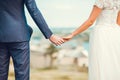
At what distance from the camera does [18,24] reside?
2281mm

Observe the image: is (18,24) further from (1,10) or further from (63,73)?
(63,73)

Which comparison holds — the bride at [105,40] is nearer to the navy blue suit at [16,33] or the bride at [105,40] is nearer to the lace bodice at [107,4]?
the lace bodice at [107,4]

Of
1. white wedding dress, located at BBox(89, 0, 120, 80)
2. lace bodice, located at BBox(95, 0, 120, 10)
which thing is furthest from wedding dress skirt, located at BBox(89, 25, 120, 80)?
lace bodice, located at BBox(95, 0, 120, 10)

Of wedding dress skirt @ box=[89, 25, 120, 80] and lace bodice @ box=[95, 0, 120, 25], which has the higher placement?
lace bodice @ box=[95, 0, 120, 25]

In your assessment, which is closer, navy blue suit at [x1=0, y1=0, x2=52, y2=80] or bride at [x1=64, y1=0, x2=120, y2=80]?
navy blue suit at [x1=0, y1=0, x2=52, y2=80]

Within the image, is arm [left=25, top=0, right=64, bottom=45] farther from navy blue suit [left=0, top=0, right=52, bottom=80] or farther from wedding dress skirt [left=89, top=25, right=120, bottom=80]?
wedding dress skirt [left=89, top=25, right=120, bottom=80]

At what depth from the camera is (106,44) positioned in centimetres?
248

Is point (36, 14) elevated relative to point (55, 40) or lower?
elevated

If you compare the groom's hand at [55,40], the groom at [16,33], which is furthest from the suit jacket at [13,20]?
the groom's hand at [55,40]

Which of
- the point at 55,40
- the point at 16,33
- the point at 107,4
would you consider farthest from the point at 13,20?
the point at 107,4

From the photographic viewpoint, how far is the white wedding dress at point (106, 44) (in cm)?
244

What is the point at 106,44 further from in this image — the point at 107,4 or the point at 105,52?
the point at 107,4

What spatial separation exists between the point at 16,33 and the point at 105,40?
60 cm

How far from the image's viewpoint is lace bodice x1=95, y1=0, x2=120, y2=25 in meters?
2.42
